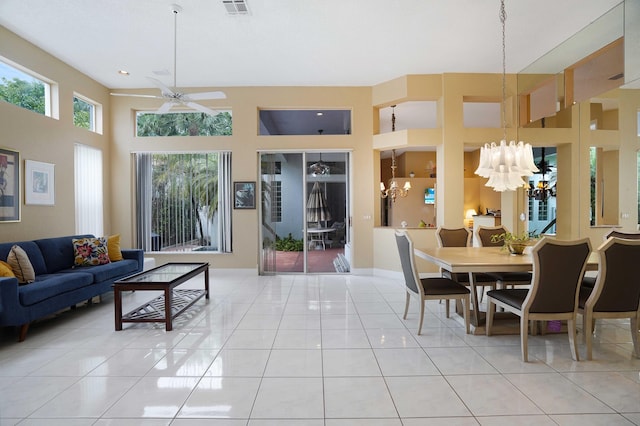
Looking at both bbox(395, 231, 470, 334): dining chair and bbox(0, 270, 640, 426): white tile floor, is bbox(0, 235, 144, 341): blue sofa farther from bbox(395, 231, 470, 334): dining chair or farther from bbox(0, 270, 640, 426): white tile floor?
bbox(395, 231, 470, 334): dining chair

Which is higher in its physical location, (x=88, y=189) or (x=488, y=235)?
(x=88, y=189)

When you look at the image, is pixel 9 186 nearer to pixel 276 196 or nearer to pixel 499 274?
pixel 276 196

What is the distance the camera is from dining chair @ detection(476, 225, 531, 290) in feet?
12.3

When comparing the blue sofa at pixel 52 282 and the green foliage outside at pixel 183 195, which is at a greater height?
the green foliage outside at pixel 183 195

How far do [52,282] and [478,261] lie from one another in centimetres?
446

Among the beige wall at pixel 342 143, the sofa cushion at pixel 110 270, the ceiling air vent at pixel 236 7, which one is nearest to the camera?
the ceiling air vent at pixel 236 7

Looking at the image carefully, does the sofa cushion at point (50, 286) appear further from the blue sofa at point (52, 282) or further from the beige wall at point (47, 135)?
the beige wall at point (47, 135)

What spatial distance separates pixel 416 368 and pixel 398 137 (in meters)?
4.30

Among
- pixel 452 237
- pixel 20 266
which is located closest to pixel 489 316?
pixel 452 237

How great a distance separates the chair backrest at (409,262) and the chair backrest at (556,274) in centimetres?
97

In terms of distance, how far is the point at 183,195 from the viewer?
6.45 m

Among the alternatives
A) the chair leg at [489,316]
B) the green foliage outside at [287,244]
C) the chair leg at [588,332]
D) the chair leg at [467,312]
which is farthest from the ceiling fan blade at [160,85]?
the chair leg at [588,332]

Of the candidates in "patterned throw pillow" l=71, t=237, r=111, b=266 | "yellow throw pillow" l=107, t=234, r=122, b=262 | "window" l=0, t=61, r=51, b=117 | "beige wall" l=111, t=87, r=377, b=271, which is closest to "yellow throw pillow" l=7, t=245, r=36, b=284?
"patterned throw pillow" l=71, t=237, r=111, b=266

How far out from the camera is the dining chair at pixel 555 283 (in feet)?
8.50
